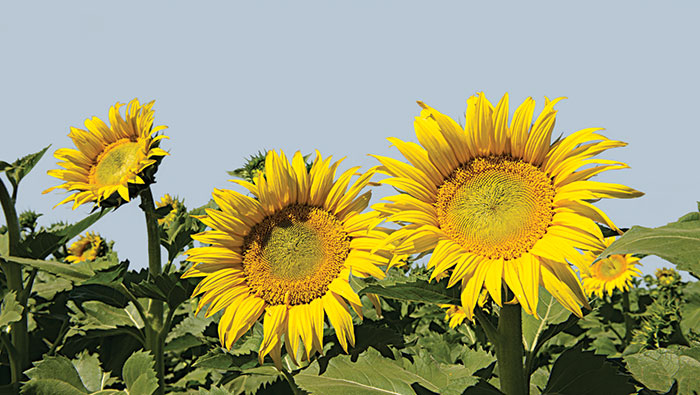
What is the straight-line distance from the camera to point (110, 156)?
10.6 ft

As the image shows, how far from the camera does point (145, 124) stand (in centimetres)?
314

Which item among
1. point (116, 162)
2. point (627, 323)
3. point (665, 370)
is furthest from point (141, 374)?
point (627, 323)

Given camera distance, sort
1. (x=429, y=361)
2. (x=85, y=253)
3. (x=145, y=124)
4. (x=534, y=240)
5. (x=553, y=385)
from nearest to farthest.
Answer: (x=534, y=240) < (x=553, y=385) < (x=429, y=361) < (x=145, y=124) < (x=85, y=253)

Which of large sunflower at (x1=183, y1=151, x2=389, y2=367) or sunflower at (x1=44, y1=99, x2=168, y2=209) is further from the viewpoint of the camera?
sunflower at (x1=44, y1=99, x2=168, y2=209)

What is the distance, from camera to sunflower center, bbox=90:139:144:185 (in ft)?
10.0

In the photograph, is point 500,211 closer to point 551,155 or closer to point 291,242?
point 551,155

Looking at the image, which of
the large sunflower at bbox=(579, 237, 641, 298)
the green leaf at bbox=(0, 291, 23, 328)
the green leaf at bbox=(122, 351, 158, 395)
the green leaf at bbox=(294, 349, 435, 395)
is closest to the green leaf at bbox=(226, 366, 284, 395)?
the green leaf at bbox=(122, 351, 158, 395)

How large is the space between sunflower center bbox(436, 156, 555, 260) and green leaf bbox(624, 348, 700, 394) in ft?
2.86

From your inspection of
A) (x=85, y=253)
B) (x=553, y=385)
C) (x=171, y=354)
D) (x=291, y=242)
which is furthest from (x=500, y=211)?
(x=85, y=253)

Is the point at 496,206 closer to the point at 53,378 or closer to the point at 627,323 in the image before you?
the point at 53,378

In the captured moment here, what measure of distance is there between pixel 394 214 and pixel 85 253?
210 inches

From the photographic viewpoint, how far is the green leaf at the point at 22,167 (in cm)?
365

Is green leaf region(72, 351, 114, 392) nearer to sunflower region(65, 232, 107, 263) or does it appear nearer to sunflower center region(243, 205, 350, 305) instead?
sunflower center region(243, 205, 350, 305)

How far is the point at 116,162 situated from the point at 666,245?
252 cm
